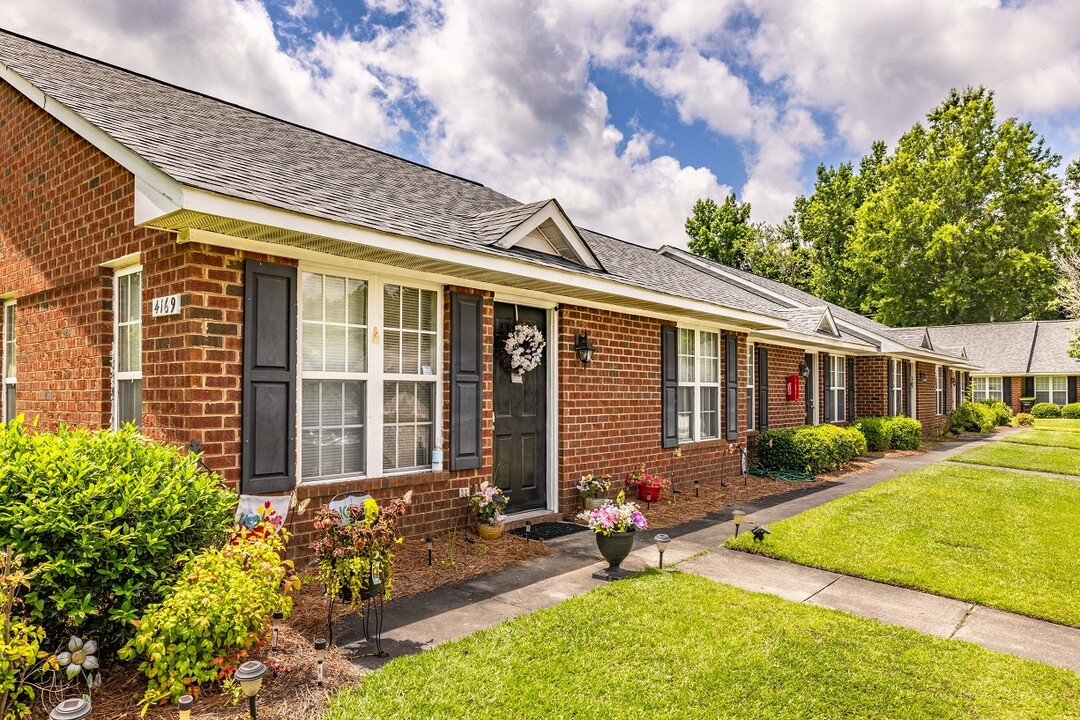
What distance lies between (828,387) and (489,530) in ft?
44.7

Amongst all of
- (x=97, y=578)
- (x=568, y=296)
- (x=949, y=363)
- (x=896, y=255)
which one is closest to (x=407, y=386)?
(x=568, y=296)

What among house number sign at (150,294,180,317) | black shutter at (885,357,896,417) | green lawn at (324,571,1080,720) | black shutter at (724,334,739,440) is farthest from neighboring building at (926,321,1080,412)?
house number sign at (150,294,180,317)

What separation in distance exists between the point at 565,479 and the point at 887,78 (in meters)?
12.8

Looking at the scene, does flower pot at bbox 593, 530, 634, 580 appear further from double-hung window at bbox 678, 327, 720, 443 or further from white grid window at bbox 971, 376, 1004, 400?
white grid window at bbox 971, 376, 1004, 400

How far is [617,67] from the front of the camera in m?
13.6

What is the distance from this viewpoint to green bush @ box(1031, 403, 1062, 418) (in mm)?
32594

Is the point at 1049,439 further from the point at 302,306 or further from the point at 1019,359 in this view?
the point at 302,306

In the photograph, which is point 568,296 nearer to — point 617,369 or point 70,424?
point 617,369

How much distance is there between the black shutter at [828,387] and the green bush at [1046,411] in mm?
24316

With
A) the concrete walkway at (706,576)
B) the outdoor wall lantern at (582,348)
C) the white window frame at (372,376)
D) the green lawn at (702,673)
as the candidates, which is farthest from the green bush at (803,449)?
the white window frame at (372,376)

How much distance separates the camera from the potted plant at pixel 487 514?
6.40 meters

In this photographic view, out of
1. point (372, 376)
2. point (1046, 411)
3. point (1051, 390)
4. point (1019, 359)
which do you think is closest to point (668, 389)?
point (372, 376)

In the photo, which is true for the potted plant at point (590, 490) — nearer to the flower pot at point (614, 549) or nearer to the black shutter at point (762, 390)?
the flower pot at point (614, 549)

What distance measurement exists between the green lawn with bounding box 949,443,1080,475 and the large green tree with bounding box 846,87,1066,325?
→ 24.4 m
